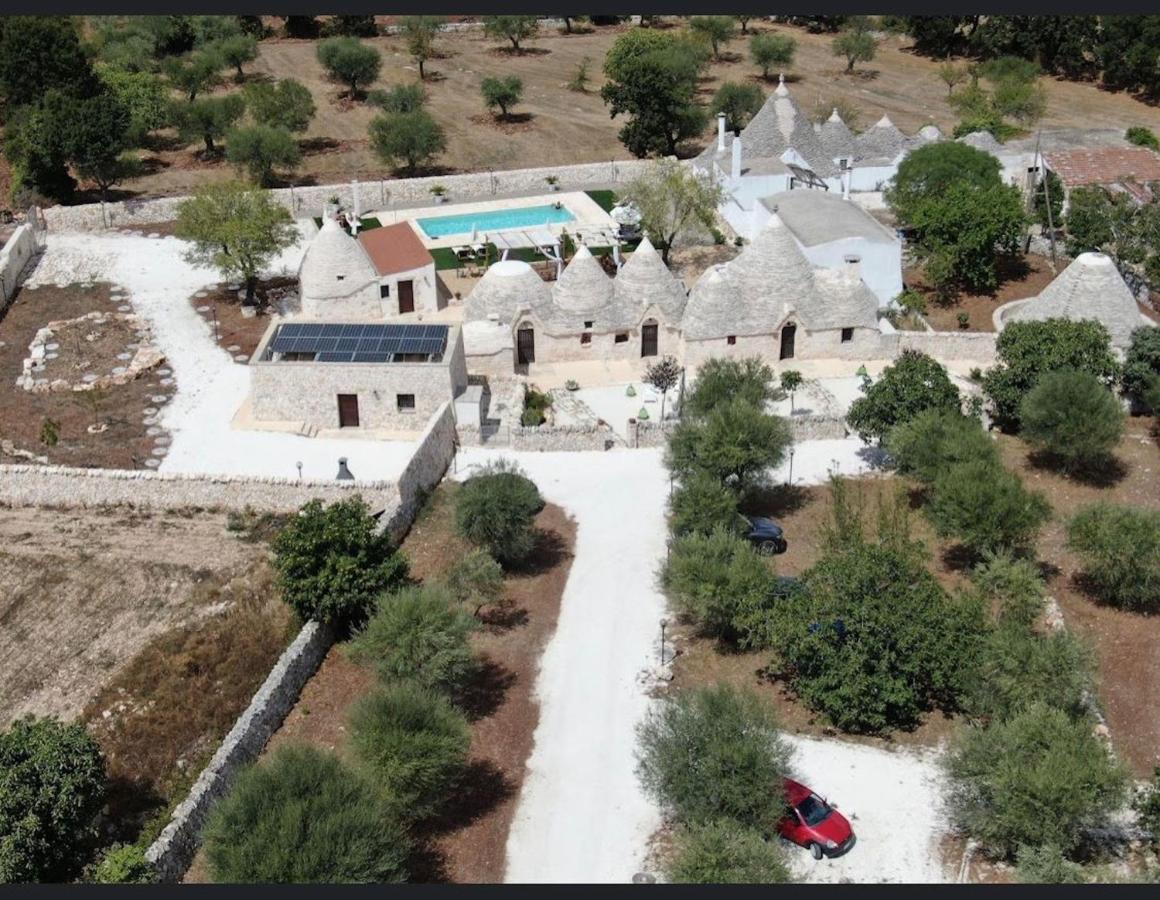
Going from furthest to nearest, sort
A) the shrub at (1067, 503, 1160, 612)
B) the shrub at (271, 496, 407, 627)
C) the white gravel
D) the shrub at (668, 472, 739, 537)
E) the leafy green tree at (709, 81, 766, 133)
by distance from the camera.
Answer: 1. the leafy green tree at (709, 81, 766, 133)
2. the white gravel
3. the shrub at (668, 472, 739, 537)
4. the shrub at (1067, 503, 1160, 612)
5. the shrub at (271, 496, 407, 627)

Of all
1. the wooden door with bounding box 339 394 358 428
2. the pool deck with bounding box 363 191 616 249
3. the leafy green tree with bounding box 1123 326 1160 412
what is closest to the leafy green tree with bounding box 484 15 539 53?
the pool deck with bounding box 363 191 616 249

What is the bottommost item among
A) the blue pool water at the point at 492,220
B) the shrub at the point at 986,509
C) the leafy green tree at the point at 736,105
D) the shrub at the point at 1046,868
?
the shrub at the point at 1046,868

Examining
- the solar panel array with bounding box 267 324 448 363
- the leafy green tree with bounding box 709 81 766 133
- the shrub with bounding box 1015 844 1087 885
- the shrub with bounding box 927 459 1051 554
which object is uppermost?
the leafy green tree with bounding box 709 81 766 133

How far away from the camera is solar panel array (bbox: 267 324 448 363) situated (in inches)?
1663

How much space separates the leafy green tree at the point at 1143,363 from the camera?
42.3m

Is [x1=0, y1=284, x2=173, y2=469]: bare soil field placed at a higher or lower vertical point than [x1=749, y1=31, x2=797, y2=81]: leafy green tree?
lower

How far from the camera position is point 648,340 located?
46.9 metres

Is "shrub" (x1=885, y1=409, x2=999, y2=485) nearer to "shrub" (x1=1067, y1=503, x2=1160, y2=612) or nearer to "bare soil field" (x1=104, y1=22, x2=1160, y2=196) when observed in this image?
"shrub" (x1=1067, y1=503, x2=1160, y2=612)

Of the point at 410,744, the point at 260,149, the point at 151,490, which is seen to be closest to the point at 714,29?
the point at 260,149

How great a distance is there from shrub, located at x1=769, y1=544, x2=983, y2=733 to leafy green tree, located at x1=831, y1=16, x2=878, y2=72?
66298mm

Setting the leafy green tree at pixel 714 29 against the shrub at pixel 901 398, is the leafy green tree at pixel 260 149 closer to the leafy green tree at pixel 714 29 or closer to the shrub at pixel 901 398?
the shrub at pixel 901 398

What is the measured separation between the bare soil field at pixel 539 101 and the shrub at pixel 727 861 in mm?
50631

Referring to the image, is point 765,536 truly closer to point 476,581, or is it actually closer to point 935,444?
point 935,444

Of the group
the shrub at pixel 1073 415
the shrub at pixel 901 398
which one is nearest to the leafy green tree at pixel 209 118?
the shrub at pixel 901 398
